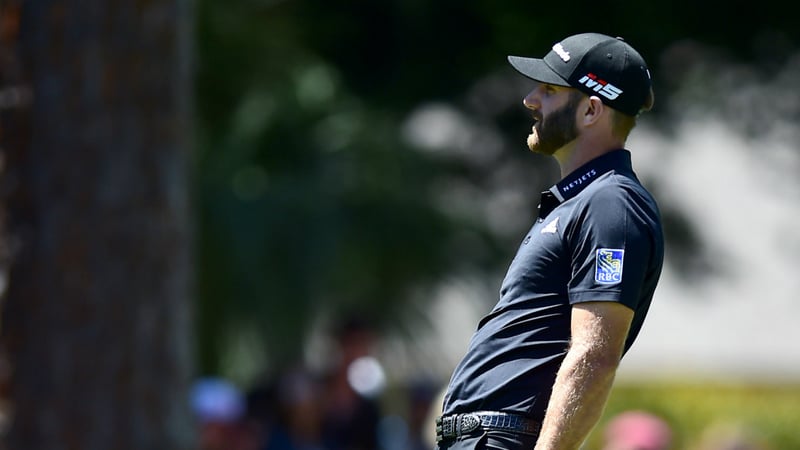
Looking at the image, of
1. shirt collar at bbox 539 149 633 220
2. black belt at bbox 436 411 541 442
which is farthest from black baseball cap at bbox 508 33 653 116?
black belt at bbox 436 411 541 442

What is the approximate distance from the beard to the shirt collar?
85mm

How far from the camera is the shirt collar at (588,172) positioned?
3491mm

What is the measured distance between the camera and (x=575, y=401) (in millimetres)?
3215

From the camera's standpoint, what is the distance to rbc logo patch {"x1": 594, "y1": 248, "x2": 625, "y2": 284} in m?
3.25

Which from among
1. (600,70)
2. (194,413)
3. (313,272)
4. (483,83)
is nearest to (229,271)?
(313,272)

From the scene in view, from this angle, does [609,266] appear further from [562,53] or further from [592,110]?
[562,53]

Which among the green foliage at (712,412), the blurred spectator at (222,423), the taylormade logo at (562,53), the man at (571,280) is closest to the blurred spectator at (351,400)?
the blurred spectator at (222,423)

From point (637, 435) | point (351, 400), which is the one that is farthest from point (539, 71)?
point (351, 400)

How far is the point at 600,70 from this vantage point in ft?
11.4

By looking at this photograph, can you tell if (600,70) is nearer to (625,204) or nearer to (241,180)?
(625,204)

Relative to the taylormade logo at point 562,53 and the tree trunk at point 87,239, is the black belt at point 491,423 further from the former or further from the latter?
the tree trunk at point 87,239

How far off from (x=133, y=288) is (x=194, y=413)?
64 cm

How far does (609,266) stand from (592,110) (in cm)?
45

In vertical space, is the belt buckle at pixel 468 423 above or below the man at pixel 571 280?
below
